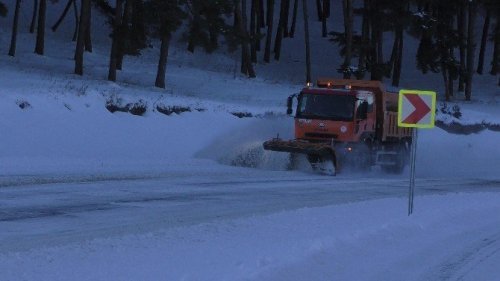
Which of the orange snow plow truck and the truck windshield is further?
the truck windshield

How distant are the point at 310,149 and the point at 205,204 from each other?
8724mm

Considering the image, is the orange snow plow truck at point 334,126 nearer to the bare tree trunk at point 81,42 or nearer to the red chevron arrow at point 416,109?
the red chevron arrow at point 416,109

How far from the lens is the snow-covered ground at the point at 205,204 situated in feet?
28.3

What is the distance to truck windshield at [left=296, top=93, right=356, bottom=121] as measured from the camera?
2305 centimetres

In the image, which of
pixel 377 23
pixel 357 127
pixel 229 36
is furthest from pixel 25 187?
pixel 377 23

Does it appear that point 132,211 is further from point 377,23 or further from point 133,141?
point 377,23

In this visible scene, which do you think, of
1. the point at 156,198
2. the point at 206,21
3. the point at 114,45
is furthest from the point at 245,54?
the point at 156,198

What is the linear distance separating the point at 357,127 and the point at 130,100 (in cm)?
880

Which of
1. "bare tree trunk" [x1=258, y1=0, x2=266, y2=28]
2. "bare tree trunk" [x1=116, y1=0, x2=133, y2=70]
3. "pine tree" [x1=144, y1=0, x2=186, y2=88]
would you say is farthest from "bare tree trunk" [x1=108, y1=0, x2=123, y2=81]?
"bare tree trunk" [x1=258, y1=0, x2=266, y2=28]

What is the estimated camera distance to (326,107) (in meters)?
23.3

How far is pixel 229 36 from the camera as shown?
4534 cm

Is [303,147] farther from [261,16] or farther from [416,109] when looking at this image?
[261,16]

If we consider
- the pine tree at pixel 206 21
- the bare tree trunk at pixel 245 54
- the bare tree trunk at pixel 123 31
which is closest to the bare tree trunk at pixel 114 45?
the bare tree trunk at pixel 123 31

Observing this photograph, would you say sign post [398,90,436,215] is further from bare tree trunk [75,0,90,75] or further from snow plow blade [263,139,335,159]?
bare tree trunk [75,0,90,75]
